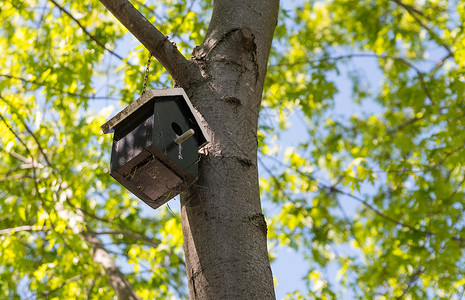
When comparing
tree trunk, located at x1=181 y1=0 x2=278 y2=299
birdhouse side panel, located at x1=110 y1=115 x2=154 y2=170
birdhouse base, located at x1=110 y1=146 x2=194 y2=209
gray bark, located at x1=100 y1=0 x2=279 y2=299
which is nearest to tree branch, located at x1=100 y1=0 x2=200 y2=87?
gray bark, located at x1=100 y1=0 x2=279 y2=299

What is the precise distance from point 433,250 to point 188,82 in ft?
10.2

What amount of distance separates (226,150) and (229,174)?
0.38 feet

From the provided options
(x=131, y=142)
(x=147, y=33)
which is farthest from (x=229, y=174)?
(x=147, y=33)

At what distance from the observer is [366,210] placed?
271 inches

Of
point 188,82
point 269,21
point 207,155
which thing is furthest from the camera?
point 269,21

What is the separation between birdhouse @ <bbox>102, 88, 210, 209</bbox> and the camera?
199 cm

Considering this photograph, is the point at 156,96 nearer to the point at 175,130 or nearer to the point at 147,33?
the point at 175,130

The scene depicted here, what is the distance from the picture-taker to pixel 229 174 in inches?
77.3

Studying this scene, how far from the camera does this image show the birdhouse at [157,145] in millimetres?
1991

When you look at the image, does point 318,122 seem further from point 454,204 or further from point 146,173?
point 146,173

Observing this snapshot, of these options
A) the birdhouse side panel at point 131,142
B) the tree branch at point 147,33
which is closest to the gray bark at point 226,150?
the tree branch at point 147,33

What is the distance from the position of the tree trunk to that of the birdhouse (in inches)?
2.4

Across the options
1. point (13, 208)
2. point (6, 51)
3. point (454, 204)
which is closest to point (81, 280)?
point (13, 208)

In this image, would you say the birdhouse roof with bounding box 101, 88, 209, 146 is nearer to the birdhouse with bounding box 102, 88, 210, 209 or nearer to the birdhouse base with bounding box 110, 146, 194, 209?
the birdhouse with bounding box 102, 88, 210, 209
